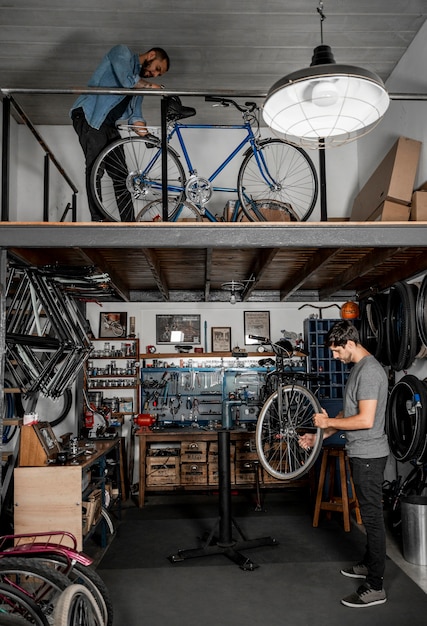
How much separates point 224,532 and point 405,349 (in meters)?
2.36

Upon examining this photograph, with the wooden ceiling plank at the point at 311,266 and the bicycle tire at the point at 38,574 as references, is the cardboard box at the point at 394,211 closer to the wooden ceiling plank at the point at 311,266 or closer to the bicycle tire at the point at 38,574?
the wooden ceiling plank at the point at 311,266

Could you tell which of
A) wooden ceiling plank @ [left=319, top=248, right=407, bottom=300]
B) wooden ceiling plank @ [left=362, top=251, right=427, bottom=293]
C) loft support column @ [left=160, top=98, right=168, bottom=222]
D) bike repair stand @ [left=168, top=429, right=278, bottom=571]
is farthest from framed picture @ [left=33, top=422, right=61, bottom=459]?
wooden ceiling plank @ [left=362, top=251, right=427, bottom=293]

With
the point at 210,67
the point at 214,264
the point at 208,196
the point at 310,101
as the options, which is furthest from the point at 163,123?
the point at 210,67

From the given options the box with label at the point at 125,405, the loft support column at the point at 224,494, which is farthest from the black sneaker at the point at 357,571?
the box with label at the point at 125,405

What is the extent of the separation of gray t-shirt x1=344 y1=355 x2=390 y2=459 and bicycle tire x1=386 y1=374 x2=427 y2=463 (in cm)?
118

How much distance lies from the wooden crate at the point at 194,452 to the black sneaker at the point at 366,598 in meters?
3.20

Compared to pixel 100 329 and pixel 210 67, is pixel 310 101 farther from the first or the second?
pixel 100 329

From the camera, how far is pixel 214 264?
523cm

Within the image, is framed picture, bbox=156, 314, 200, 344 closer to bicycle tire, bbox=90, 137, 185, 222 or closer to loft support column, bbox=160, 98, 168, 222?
bicycle tire, bbox=90, 137, 185, 222

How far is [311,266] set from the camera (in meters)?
4.98

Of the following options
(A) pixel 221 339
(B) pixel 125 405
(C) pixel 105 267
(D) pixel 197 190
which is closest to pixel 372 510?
(D) pixel 197 190

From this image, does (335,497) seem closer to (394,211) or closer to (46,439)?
(394,211)

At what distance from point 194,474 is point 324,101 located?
16.3ft

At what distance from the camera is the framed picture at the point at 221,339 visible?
24.1 feet
